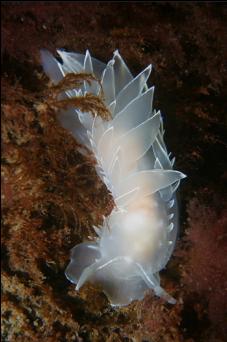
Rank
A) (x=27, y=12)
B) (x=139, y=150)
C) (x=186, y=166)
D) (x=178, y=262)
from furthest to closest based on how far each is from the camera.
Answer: (x=186, y=166), (x=178, y=262), (x=139, y=150), (x=27, y=12)

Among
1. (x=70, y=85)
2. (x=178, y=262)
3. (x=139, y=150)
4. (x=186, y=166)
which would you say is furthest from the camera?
(x=186, y=166)

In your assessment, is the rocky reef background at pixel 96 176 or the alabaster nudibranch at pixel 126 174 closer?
the rocky reef background at pixel 96 176

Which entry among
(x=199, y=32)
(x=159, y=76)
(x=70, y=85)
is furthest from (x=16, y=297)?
(x=199, y=32)

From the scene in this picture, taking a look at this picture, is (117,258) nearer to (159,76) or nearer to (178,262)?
(178,262)

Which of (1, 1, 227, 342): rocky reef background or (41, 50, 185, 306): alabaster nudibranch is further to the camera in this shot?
(41, 50, 185, 306): alabaster nudibranch
